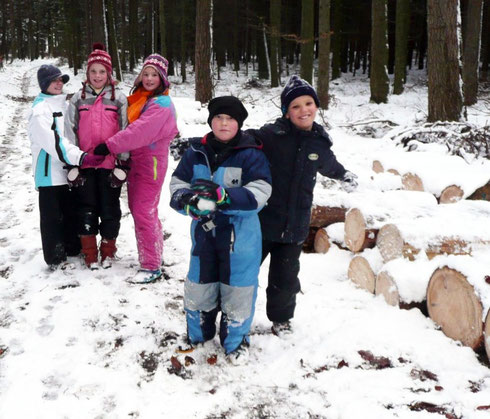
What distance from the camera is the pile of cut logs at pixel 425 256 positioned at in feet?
8.93

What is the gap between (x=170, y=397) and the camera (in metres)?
2.42

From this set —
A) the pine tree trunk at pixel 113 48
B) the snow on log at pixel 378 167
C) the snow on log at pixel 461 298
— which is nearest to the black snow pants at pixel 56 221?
the snow on log at pixel 461 298

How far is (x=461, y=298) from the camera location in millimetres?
2768

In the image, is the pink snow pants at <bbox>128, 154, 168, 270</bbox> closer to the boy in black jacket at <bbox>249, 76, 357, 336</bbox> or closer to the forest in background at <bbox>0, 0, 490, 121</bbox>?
the boy in black jacket at <bbox>249, 76, 357, 336</bbox>

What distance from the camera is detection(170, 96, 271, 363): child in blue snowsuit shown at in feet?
8.34

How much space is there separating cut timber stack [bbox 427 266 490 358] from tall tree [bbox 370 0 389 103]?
1221 cm

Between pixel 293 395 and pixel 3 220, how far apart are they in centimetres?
454

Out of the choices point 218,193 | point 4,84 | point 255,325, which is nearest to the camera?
point 218,193

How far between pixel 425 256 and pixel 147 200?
8.54 feet

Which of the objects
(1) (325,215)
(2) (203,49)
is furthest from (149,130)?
(2) (203,49)

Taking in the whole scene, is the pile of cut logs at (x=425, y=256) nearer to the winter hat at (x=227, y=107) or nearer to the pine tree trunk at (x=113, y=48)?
the winter hat at (x=227, y=107)

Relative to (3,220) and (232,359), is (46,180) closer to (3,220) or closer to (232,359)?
(3,220)

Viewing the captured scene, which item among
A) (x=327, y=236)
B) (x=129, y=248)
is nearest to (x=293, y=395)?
(x=327, y=236)

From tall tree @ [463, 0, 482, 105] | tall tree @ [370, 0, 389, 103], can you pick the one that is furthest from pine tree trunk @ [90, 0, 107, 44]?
tall tree @ [463, 0, 482, 105]
